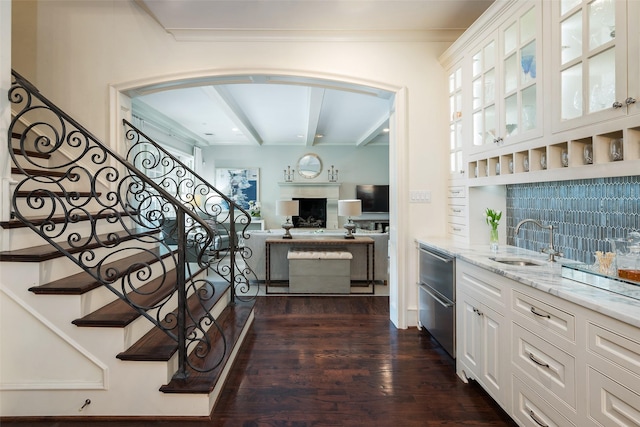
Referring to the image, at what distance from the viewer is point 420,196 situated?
335 centimetres

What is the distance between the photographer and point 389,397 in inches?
85.0

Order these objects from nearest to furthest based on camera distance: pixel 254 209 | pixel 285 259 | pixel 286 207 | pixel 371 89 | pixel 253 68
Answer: pixel 253 68 → pixel 371 89 → pixel 285 259 → pixel 286 207 → pixel 254 209

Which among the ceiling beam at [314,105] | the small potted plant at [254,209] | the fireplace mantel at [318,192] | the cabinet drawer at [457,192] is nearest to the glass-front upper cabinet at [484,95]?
the cabinet drawer at [457,192]

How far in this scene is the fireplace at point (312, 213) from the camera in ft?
30.3

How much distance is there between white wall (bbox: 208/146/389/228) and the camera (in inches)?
368

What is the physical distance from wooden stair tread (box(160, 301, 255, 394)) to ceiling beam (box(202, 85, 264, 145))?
9.87 feet

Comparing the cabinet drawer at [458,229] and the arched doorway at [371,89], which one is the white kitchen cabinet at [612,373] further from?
the arched doorway at [371,89]

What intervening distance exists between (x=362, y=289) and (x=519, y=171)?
302cm

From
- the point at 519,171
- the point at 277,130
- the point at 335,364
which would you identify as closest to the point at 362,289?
the point at 335,364

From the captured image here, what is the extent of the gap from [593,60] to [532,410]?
1.81 m

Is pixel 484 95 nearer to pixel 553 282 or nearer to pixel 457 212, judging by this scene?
pixel 457 212

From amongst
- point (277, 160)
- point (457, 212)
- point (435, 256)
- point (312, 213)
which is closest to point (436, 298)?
point (435, 256)

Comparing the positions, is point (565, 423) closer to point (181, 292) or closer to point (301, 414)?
point (301, 414)

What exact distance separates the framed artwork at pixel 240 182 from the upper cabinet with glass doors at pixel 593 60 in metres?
8.09
